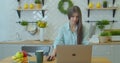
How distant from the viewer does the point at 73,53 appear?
1901mm

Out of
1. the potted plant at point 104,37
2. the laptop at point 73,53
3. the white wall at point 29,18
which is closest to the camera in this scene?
the laptop at point 73,53

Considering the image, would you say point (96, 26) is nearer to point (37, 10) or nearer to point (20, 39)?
point (37, 10)

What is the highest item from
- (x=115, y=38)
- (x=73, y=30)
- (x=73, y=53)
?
(x=73, y=30)

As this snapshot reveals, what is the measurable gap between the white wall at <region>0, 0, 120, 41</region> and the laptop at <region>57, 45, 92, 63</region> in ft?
7.85

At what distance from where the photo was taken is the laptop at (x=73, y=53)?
6.21 feet

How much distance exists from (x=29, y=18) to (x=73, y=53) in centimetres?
261

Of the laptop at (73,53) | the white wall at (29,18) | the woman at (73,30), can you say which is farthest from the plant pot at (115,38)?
the laptop at (73,53)

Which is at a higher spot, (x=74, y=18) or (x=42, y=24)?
(x=74, y=18)

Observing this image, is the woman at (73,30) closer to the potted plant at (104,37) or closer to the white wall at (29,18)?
the potted plant at (104,37)

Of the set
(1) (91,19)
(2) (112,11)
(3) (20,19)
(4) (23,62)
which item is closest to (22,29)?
(3) (20,19)

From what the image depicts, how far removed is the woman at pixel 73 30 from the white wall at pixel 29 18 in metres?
1.75

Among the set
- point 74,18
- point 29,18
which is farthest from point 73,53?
point 29,18

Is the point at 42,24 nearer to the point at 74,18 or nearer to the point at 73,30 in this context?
the point at 73,30

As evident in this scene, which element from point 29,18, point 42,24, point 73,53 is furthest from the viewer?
point 29,18
